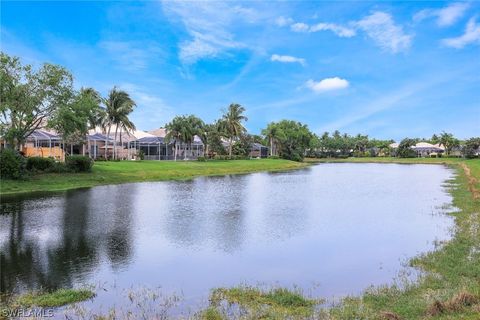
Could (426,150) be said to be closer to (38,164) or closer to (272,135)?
(272,135)

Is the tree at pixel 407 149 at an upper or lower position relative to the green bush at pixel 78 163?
upper

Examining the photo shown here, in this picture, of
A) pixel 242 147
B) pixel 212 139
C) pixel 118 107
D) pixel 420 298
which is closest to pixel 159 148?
pixel 212 139

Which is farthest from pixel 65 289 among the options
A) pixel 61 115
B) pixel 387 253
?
pixel 61 115

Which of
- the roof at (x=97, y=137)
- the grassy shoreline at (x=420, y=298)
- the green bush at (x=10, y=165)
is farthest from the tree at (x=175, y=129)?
the grassy shoreline at (x=420, y=298)

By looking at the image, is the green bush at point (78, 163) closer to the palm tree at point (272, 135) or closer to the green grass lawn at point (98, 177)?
the green grass lawn at point (98, 177)

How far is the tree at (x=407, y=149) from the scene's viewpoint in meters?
134

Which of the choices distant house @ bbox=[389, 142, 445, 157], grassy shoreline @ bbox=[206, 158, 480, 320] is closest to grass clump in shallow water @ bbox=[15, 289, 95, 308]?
grassy shoreline @ bbox=[206, 158, 480, 320]

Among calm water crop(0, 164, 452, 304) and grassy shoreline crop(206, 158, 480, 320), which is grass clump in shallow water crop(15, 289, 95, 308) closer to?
calm water crop(0, 164, 452, 304)

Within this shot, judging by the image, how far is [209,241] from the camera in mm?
17406

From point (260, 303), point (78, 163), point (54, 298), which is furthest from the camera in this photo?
point (78, 163)

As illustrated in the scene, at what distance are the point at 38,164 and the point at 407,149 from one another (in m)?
116

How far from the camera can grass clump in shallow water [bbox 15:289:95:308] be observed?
33.5 feet

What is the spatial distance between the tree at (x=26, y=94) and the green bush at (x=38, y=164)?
254 cm

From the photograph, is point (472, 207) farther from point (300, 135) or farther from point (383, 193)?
point (300, 135)
